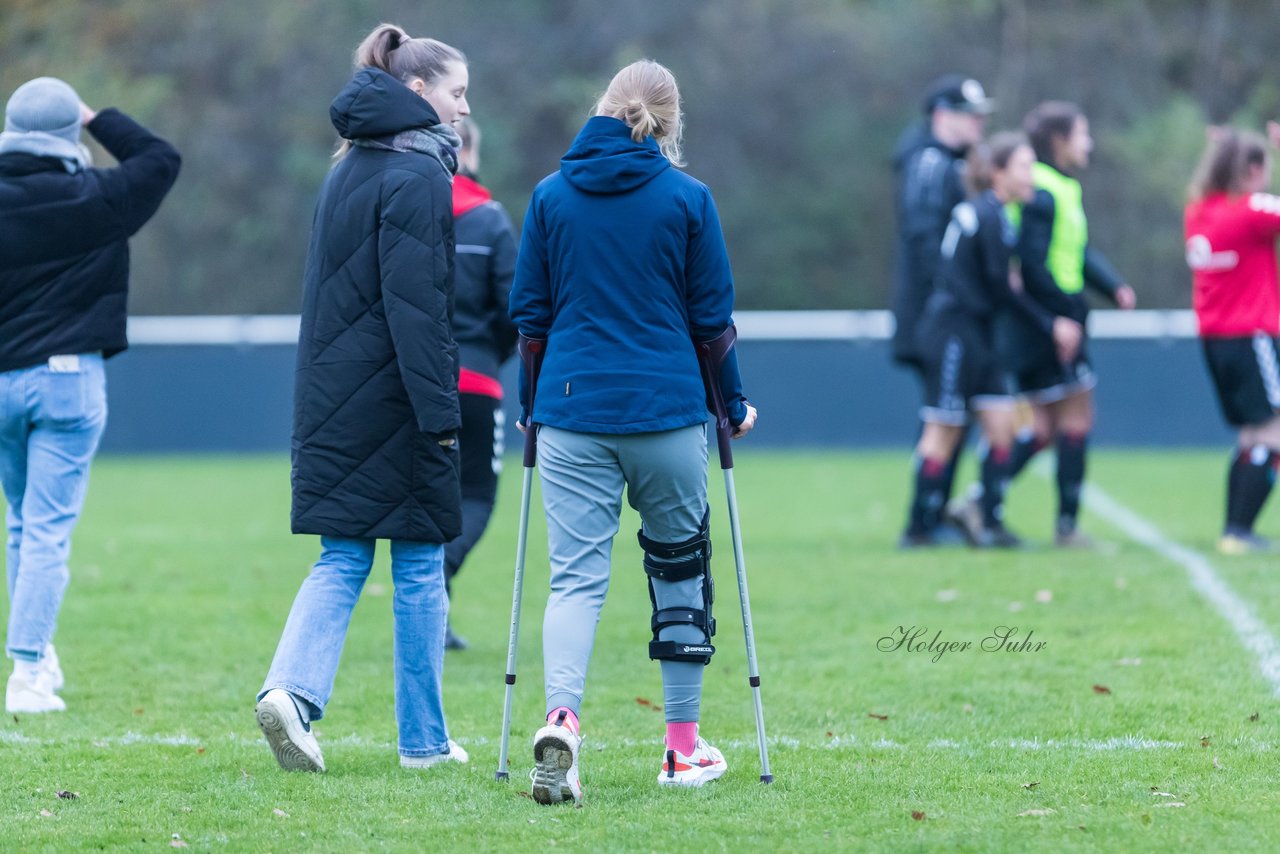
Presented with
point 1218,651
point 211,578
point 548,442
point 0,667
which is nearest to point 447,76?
point 548,442

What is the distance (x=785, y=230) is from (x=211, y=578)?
78.5 ft

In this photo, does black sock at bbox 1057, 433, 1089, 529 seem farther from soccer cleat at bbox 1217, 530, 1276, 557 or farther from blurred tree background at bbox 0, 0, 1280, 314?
blurred tree background at bbox 0, 0, 1280, 314

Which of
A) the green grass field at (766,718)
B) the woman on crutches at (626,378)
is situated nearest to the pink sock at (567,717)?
the woman on crutches at (626,378)

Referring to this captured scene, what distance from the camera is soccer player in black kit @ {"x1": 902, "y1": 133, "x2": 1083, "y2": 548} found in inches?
409

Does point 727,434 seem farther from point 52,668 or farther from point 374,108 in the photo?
point 52,668

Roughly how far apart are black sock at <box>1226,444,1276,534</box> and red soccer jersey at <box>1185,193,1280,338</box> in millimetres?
650

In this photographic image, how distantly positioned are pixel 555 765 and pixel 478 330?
275 cm

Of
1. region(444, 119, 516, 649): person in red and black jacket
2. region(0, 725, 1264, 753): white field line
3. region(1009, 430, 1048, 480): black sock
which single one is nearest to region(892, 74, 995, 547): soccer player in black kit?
region(1009, 430, 1048, 480): black sock

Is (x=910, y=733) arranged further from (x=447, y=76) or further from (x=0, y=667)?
(x=0, y=667)

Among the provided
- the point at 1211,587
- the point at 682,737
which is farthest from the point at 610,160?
the point at 1211,587

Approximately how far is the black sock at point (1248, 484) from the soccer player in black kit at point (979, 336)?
42.9 inches

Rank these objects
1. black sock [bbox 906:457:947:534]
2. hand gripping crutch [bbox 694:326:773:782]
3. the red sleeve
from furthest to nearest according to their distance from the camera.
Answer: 1. black sock [bbox 906:457:947:534]
2. the red sleeve
3. hand gripping crutch [bbox 694:326:773:782]

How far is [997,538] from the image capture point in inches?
418

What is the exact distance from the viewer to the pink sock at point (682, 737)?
195 inches
